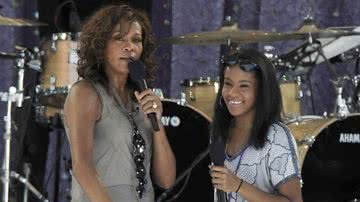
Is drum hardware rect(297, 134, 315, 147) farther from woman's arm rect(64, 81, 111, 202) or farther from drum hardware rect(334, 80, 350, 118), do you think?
woman's arm rect(64, 81, 111, 202)

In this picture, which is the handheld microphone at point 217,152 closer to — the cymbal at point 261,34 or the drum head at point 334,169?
the cymbal at point 261,34

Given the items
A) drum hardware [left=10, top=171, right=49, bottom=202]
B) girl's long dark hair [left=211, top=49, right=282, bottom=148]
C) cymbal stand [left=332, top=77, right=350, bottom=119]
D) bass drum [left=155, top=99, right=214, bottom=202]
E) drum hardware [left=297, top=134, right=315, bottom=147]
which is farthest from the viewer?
drum hardware [left=10, top=171, right=49, bottom=202]

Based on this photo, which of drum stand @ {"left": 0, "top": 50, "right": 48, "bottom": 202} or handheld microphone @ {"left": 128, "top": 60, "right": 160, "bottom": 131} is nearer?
handheld microphone @ {"left": 128, "top": 60, "right": 160, "bottom": 131}

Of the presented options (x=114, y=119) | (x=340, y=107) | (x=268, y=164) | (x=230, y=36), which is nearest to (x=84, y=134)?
(x=114, y=119)

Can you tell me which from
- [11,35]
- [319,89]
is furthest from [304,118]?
[11,35]

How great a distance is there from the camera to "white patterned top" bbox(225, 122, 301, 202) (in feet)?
8.70

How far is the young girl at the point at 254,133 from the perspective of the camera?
2.65 m

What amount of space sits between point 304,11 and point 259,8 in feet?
1.11

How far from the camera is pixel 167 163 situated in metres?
2.84

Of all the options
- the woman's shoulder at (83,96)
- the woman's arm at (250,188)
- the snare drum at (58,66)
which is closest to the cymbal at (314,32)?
the snare drum at (58,66)

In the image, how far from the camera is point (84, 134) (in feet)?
8.52

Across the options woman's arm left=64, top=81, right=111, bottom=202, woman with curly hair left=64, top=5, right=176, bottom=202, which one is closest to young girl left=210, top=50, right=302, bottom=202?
woman with curly hair left=64, top=5, right=176, bottom=202

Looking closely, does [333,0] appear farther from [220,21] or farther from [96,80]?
[96,80]

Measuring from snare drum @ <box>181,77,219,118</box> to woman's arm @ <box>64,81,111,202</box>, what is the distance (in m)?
2.16
